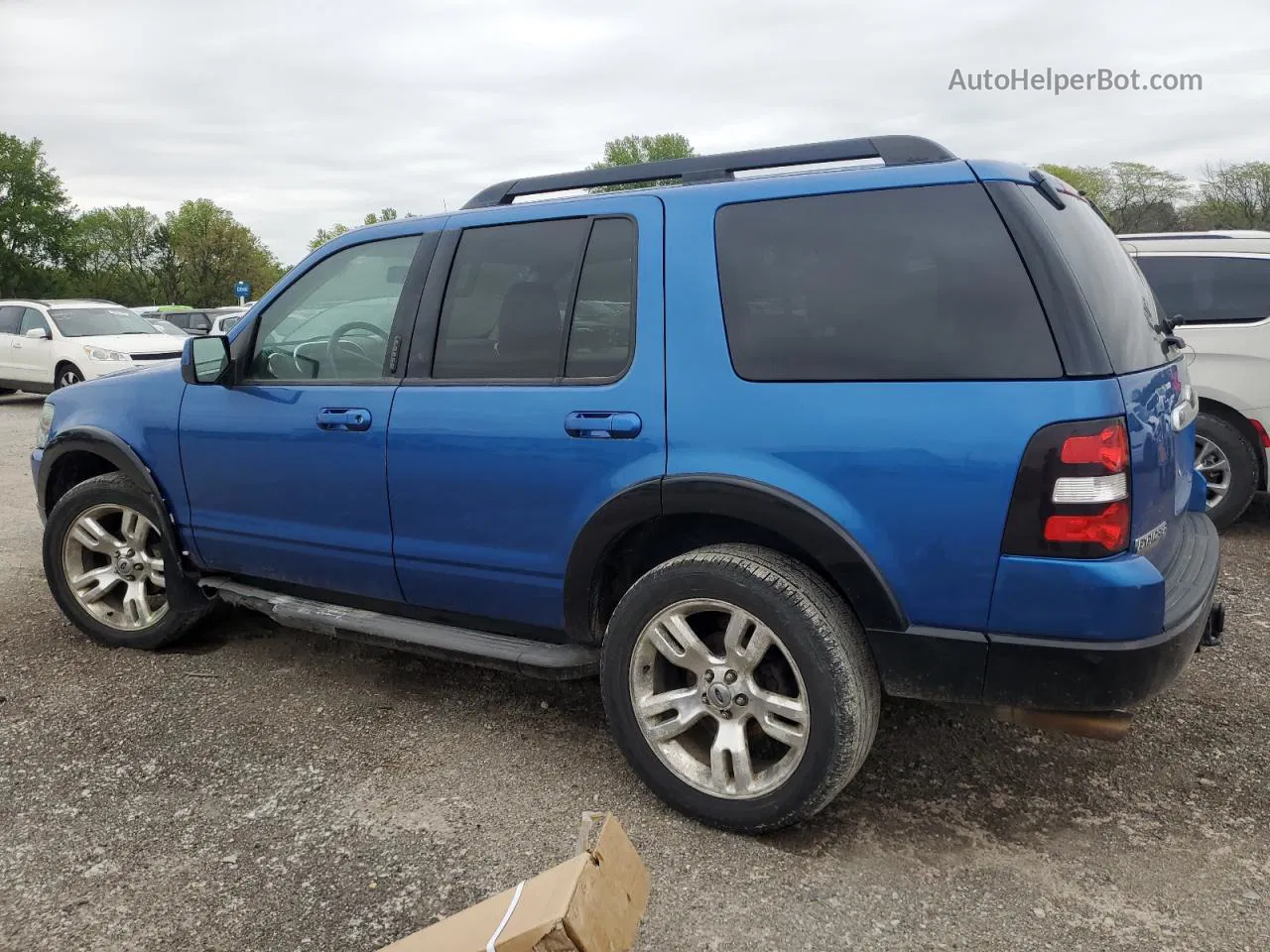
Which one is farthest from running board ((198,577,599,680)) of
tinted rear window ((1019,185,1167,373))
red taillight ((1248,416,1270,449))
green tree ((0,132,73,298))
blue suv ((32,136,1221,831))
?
green tree ((0,132,73,298))

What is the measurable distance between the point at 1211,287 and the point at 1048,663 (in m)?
4.67

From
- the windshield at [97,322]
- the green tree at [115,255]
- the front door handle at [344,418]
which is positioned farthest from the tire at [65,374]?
the green tree at [115,255]

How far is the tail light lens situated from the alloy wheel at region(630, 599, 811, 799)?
723 millimetres

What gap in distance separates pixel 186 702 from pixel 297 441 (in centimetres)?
115

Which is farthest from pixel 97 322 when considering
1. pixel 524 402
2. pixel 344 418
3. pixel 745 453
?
pixel 745 453

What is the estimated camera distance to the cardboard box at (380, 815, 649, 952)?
5.42 ft

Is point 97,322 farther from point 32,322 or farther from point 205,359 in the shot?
point 205,359

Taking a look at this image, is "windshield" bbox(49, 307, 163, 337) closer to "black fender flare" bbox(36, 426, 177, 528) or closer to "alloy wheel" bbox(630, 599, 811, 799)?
"black fender flare" bbox(36, 426, 177, 528)

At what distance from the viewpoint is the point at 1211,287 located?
598cm

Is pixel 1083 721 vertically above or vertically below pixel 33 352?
below

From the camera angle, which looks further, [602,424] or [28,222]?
[28,222]

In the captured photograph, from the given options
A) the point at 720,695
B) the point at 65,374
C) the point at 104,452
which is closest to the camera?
the point at 720,695

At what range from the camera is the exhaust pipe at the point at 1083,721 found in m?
2.50

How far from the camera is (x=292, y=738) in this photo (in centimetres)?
345
